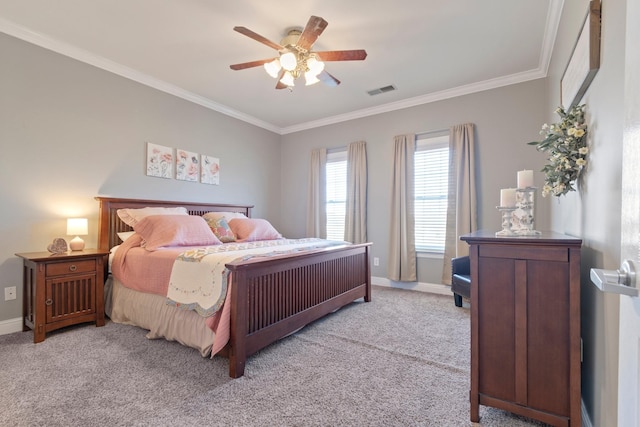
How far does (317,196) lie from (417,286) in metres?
2.14

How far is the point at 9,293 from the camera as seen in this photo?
2.68 meters

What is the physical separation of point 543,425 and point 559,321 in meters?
0.58

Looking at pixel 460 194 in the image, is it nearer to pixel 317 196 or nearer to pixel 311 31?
pixel 317 196

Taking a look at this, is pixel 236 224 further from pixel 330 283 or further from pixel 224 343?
pixel 224 343

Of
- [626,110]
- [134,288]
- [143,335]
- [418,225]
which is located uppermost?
[626,110]

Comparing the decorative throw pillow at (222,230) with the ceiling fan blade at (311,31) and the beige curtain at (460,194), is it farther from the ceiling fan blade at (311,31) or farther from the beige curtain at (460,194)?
the beige curtain at (460,194)

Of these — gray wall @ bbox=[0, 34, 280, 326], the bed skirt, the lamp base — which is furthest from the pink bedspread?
gray wall @ bbox=[0, 34, 280, 326]

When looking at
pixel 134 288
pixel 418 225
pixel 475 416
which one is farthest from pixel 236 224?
pixel 475 416

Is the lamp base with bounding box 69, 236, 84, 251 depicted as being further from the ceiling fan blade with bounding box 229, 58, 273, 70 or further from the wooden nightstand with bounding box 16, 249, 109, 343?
the ceiling fan blade with bounding box 229, 58, 273, 70

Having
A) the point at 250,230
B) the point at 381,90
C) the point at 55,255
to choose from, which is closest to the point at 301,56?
the point at 381,90

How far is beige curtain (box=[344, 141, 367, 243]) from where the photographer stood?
4.66m

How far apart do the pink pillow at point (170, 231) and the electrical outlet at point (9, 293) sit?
42.7 inches

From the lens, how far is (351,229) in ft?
15.5

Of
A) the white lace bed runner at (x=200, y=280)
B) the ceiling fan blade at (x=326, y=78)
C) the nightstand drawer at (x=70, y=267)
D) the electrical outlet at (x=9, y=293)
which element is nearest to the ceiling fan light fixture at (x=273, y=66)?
the ceiling fan blade at (x=326, y=78)
